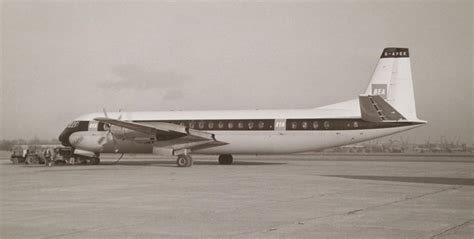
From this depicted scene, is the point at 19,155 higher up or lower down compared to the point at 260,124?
lower down

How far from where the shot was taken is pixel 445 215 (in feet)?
36.2

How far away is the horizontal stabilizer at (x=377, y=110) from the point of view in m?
27.7

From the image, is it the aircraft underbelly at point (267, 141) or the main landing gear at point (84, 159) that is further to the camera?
the main landing gear at point (84, 159)

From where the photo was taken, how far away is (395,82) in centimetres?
2947

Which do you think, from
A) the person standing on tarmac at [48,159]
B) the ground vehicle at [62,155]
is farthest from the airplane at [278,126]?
the person standing on tarmac at [48,159]

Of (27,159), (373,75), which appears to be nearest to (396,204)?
(373,75)

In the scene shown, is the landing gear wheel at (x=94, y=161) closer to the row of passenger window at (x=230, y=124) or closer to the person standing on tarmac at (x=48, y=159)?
the person standing on tarmac at (x=48, y=159)

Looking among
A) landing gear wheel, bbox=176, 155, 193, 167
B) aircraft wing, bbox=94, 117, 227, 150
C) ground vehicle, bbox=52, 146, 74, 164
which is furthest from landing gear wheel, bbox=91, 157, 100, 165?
landing gear wheel, bbox=176, 155, 193, 167

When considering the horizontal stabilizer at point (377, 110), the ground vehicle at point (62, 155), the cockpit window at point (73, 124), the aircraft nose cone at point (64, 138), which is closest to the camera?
the horizontal stabilizer at point (377, 110)

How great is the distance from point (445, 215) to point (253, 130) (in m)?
20.4

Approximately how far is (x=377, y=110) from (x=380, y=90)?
2326 mm

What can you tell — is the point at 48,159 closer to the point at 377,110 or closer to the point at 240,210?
the point at 377,110

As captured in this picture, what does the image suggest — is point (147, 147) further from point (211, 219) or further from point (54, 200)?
point (211, 219)

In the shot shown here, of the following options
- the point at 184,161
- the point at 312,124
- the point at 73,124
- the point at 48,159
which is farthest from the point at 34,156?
the point at 312,124
